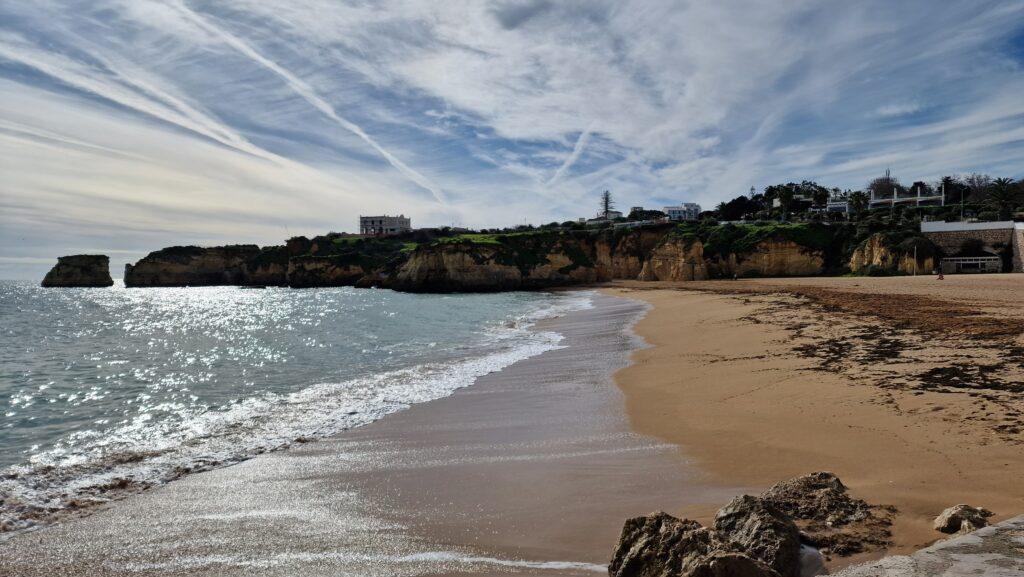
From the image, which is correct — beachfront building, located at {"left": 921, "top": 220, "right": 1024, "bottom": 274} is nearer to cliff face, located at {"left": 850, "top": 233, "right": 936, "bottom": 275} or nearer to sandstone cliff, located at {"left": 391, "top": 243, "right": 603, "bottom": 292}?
cliff face, located at {"left": 850, "top": 233, "right": 936, "bottom": 275}

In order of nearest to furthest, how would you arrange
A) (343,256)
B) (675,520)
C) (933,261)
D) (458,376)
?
(675,520) → (458,376) → (933,261) → (343,256)

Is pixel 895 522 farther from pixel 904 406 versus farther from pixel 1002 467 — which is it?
pixel 904 406

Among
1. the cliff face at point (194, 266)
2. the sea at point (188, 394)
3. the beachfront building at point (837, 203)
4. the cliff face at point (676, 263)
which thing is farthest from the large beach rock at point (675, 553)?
the cliff face at point (194, 266)

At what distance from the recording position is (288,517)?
550 centimetres

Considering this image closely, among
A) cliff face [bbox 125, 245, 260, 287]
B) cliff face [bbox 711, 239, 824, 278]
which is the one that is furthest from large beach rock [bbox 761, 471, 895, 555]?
cliff face [bbox 125, 245, 260, 287]

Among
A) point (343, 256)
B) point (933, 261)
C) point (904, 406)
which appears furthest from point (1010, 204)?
point (343, 256)

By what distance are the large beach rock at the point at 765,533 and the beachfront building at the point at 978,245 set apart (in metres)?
52.0

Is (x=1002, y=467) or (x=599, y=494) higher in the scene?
(x=1002, y=467)

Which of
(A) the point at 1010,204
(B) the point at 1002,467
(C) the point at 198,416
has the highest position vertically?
(A) the point at 1010,204

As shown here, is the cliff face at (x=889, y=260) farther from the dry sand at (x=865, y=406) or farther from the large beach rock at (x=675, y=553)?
the large beach rock at (x=675, y=553)

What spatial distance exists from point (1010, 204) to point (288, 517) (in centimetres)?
8277

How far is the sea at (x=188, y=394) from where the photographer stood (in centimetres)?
714

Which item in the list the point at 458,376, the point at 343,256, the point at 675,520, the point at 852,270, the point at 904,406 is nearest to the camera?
the point at 675,520

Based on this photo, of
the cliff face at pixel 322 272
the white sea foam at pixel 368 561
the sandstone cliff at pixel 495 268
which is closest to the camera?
the white sea foam at pixel 368 561
